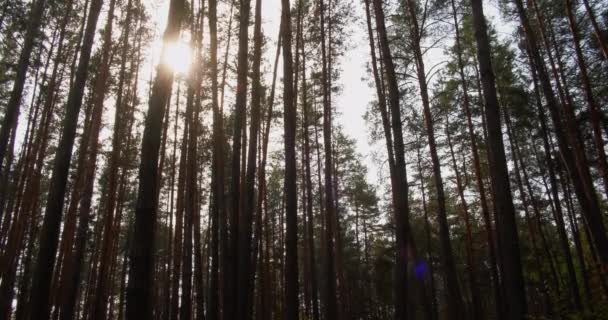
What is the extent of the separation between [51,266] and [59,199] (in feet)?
→ 3.19

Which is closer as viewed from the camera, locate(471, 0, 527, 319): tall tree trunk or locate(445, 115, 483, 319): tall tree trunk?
locate(471, 0, 527, 319): tall tree trunk

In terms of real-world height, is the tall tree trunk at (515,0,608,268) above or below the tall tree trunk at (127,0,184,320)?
above

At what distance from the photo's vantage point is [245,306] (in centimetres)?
631

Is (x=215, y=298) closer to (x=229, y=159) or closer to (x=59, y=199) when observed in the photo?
(x=59, y=199)

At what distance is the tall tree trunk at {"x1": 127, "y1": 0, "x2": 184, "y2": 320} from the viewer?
277cm

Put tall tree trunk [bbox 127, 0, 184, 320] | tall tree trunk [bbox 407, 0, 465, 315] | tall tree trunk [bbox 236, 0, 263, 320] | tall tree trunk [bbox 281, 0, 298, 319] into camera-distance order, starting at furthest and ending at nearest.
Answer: tall tree trunk [bbox 407, 0, 465, 315] < tall tree trunk [bbox 236, 0, 263, 320] < tall tree trunk [bbox 281, 0, 298, 319] < tall tree trunk [bbox 127, 0, 184, 320]

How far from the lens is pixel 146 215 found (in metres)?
2.93

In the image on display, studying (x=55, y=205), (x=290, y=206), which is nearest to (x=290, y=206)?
(x=290, y=206)

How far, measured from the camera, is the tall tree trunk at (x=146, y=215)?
9.09ft

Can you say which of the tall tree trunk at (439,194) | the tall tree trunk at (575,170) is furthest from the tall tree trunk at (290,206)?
the tall tree trunk at (575,170)

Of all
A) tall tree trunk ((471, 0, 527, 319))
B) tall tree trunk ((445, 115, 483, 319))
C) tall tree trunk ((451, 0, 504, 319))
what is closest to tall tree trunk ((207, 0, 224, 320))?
tall tree trunk ((471, 0, 527, 319))

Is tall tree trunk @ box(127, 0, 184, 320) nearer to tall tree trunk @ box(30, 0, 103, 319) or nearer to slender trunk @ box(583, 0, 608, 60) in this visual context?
tall tree trunk @ box(30, 0, 103, 319)

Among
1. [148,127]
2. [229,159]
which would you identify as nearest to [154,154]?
[148,127]

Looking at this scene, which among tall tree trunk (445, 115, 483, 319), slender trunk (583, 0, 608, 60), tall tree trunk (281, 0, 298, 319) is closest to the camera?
tall tree trunk (281, 0, 298, 319)
